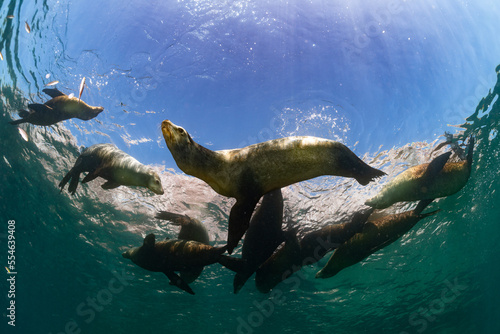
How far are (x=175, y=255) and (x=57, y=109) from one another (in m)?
4.28

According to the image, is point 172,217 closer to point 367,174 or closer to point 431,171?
point 367,174

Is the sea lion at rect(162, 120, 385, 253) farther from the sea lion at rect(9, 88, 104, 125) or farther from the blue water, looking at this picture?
the sea lion at rect(9, 88, 104, 125)

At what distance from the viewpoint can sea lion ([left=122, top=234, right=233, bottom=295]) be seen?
18.1 feet

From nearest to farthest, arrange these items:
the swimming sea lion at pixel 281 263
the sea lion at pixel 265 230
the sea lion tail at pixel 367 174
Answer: the sea lion tail at pixel 367 174, the sea lion at pixel 265 230, the swimming sea lion at pixel 281 263

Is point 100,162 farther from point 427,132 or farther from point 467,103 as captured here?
point 467,103

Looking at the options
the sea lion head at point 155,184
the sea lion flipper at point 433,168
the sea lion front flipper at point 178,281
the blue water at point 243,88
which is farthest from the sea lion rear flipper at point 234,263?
the sea lion flipper at point 433,168

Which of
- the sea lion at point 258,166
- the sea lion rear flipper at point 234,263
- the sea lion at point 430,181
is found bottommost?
the sea lion rear flipper at point 234,263

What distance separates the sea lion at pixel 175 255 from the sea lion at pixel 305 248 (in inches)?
71.4

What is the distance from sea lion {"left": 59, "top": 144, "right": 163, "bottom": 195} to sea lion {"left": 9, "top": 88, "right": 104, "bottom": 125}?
37.4 inches

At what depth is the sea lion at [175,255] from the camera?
5.51 m

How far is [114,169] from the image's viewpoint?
199 inches

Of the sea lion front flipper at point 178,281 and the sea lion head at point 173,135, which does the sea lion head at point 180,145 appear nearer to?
the sea lion head at point 173,135

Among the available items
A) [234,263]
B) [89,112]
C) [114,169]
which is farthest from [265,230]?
[89,112]

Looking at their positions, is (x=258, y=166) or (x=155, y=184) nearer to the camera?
(x=258, y=166)
